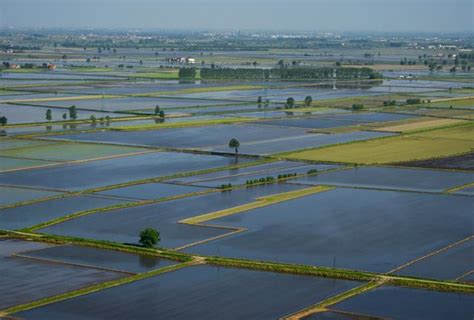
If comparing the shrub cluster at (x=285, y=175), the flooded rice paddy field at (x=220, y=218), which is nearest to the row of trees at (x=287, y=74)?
the flooded rice paddy field at (x=220, y=218)

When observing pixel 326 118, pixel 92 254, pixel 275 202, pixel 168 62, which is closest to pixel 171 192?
pixel 275 202

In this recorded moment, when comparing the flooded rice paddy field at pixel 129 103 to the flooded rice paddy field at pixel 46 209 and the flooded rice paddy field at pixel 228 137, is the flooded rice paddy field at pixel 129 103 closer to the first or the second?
the flooded rice paddy field at pixel 228 137

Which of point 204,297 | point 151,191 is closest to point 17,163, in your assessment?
point 151,191

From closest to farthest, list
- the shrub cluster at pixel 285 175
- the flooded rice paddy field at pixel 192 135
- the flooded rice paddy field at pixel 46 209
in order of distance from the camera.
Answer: the flooded rice paddy field at pixel 46 209, the shrub cluster at pixel 285 175, the flooded rice paddy field at pixel 192 135

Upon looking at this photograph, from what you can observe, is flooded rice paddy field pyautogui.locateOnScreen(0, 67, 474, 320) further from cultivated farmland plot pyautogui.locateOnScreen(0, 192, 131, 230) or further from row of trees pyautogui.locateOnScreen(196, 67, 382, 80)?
row of trees pyautogui.locateOnScreen(196, 67, 382, 80)

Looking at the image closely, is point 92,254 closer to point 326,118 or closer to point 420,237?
point 420,237

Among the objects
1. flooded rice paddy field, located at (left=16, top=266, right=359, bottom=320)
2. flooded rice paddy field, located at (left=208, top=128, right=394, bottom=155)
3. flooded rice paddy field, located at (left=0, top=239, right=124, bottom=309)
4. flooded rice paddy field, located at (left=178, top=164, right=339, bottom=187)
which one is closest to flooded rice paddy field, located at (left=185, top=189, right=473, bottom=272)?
flooded rice paddy field, located at (left=16, top=266, right=359, bottom=320)

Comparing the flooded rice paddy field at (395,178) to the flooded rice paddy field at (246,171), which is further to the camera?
the flooded rice paddy field at (246,171)
